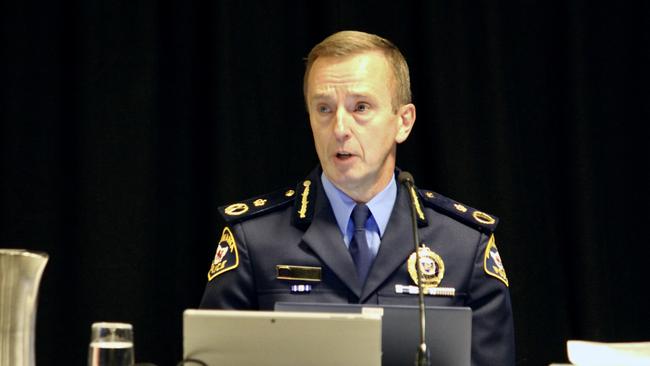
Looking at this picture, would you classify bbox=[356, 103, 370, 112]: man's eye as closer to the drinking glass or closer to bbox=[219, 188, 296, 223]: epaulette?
bbox=[219, 188, 296, 223]: epaulette

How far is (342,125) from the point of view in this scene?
2.55m

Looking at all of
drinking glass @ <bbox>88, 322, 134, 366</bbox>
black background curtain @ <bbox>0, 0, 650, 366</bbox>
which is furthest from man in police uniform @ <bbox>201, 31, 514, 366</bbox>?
drinking glass @ <bbox>88, 322, 134, 366</bbox>

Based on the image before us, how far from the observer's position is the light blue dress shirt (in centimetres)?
262

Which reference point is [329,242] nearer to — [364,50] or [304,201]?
[304,201]

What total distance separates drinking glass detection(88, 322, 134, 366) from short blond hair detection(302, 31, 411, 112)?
1.17 m

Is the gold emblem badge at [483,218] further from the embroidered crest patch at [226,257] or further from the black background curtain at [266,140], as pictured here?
the embroidered crest patch at [226,257]

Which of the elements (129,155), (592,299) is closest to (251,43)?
(129,155)

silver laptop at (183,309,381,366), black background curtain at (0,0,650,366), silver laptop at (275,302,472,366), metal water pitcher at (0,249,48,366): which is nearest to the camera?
metal water pitcher at (0,249,48,366)

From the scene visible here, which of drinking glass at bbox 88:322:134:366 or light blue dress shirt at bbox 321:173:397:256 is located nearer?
drinking glass at bbox 88:322:134:366

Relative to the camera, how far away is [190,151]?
128 inches

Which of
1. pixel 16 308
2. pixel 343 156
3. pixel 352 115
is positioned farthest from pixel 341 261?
pixel 16 308

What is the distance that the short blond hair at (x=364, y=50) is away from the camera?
104 inches

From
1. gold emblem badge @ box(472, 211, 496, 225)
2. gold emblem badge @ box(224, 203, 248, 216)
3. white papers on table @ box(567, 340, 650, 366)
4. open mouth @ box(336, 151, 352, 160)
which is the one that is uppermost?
open mouth @ box(336, 151, 352, 160)

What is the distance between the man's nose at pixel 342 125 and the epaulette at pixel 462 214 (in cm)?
37
